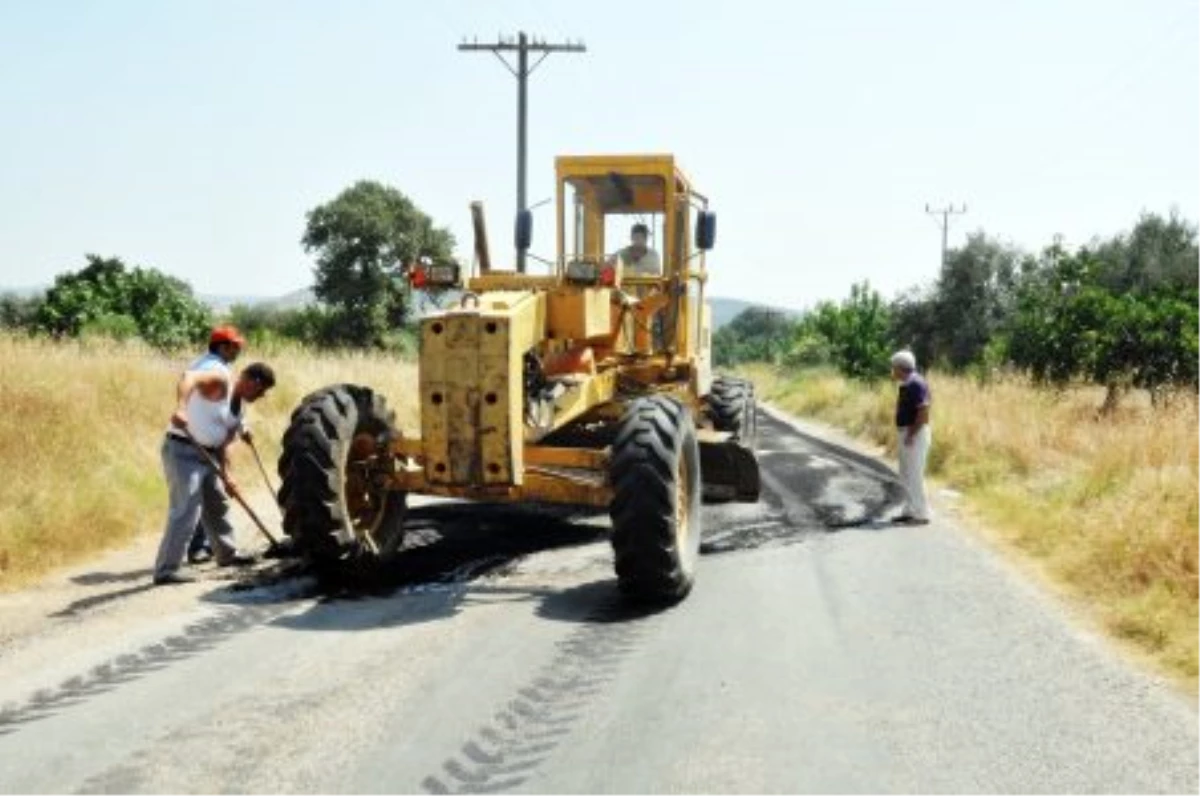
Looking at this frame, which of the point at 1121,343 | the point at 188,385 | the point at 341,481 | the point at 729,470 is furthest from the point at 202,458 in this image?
the point at 1121,343

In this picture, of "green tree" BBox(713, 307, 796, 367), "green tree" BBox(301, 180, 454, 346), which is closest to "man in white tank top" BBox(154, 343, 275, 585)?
"green tree" BBox(301, 180, 454, 346)

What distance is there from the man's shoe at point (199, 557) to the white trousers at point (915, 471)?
6.25 m

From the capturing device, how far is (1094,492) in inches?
430

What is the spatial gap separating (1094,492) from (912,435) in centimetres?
168

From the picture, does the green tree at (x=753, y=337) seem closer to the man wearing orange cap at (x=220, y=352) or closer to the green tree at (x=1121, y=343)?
the green tree at (x=1121, y=343)

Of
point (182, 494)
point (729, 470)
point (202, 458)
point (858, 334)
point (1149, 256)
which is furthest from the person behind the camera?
point (858, 334)

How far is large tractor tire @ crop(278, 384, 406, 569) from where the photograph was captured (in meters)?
7.75

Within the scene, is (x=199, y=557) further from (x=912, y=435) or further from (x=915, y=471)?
(x=912, y=435)

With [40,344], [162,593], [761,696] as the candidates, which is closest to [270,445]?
[40,344]

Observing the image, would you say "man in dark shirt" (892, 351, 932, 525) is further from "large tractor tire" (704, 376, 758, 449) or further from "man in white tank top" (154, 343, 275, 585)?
"man in white tank top" (154, 343, 275, 585)

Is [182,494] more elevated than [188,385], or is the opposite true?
[188,385]

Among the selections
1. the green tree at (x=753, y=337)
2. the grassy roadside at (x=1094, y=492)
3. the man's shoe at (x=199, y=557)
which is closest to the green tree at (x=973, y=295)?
the grassy roadside at (x=1094, y=492)

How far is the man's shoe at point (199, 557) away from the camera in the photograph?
9.04 m

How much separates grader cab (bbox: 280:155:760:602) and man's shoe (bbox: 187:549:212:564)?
1.47 metres
